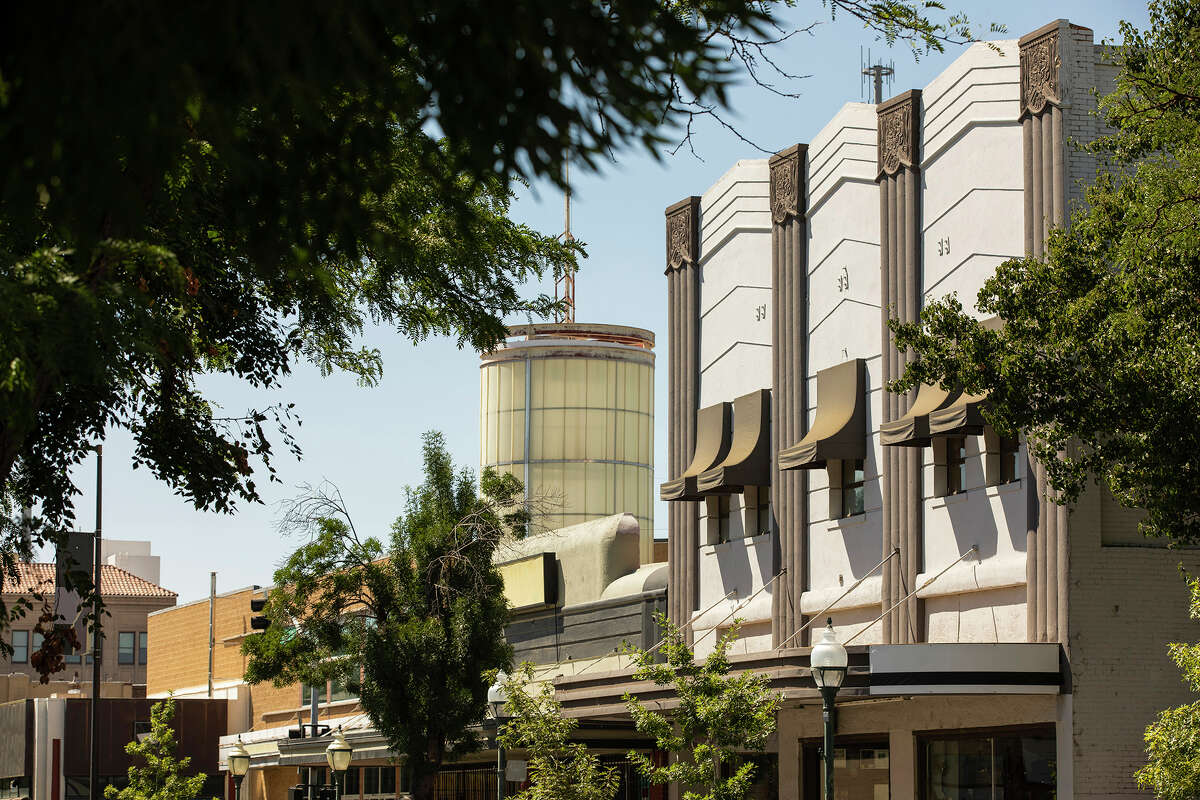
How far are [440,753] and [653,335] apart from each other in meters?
32.0

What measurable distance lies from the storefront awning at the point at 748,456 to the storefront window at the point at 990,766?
266 inches

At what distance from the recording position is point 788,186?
3044 centimetres

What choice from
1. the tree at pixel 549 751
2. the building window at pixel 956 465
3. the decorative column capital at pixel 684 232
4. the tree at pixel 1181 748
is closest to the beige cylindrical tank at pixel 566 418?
the decorative column capital at pixel 684 232

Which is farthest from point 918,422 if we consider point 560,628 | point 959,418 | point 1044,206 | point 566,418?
point 566,418

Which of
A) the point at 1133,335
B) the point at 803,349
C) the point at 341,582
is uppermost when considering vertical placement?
the point at 803,349

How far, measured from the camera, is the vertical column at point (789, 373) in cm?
2930

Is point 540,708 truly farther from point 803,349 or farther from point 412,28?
point 412,28

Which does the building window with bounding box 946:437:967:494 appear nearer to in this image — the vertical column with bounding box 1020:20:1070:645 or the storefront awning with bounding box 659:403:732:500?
the vertical column with bounding box 1020:20:1070:645

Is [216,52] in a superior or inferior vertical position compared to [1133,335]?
inferior

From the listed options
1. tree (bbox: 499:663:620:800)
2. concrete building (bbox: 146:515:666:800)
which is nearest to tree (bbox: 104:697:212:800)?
concrete building (bbox: 146:515:666:800)

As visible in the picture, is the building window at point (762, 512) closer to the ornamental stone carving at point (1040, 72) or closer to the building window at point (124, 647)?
the ornamental stone carving at point (1040, 72)

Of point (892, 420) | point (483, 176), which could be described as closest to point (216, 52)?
point (483, 176)

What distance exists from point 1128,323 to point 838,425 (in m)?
10.9

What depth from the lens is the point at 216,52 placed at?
14.9 ft
